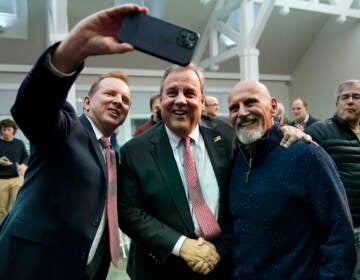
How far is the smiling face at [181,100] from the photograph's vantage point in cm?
150

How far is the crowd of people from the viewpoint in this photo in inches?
45.0

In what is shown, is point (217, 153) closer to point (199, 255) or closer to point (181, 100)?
point (181, 100)

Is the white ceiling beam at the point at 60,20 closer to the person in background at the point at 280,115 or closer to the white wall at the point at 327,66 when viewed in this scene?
the person in background at the point at 280,115

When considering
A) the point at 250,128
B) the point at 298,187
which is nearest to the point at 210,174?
the point at 250,128

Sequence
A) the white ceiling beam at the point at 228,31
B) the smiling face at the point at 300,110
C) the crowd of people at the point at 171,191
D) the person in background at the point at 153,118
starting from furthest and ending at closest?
the white ceiling beam at the point at 228,31, the smiling face at the point at 300,110, the person in background at the point at 153,118, the crowd of people at the point at 171,191

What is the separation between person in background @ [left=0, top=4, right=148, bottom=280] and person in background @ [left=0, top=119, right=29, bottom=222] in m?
3.67

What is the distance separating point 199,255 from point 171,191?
10.0 inches

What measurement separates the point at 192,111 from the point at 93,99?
454mm

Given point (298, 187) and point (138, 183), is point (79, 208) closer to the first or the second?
point (138, 183)

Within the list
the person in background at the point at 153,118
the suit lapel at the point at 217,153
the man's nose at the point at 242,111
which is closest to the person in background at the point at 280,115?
the person in background at the point at 153,118

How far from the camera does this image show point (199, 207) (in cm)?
145

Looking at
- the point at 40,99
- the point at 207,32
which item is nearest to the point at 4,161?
the point at 40,99

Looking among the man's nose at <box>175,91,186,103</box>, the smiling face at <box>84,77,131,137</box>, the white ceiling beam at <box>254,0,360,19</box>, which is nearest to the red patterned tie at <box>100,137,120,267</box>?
the smiling face at <box>84,77,131,137</box>

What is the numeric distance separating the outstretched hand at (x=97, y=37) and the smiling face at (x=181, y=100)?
662 mm
